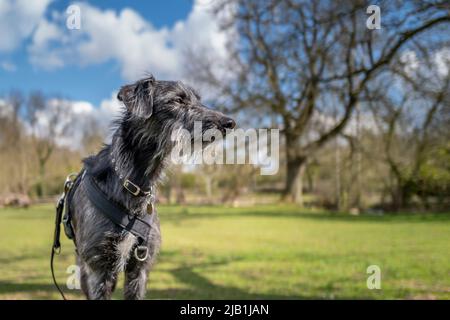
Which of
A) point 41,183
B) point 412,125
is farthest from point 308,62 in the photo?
point 41,183

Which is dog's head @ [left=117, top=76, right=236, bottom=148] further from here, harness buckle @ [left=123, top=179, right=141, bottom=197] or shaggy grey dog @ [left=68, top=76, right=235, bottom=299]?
harness buckle @ [left=123, top=179, right=141, bottom=197]

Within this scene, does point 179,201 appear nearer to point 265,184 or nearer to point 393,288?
point 265,184

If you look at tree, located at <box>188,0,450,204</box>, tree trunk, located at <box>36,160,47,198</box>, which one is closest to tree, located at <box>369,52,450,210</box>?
tree, located at <box>188,0,450,204</box>

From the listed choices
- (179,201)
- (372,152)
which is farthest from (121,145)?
(179,201)

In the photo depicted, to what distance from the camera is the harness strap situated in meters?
3.39

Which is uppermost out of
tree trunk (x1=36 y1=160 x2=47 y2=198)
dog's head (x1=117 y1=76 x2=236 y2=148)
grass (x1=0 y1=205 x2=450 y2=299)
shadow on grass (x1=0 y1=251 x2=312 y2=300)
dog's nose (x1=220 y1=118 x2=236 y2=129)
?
dog's head (x1=117 y1=76 x2=236 y2=148)

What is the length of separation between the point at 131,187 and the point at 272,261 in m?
9.13

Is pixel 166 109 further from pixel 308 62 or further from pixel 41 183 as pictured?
pixel 41 183

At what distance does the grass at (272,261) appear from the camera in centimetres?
731

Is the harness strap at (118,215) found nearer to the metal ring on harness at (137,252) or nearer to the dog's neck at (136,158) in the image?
the metal ring on harness at (137,252)

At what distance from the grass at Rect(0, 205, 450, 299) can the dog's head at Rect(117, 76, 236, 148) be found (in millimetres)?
3932

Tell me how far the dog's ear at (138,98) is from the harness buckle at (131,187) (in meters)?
0.54

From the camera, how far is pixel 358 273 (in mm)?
9531
